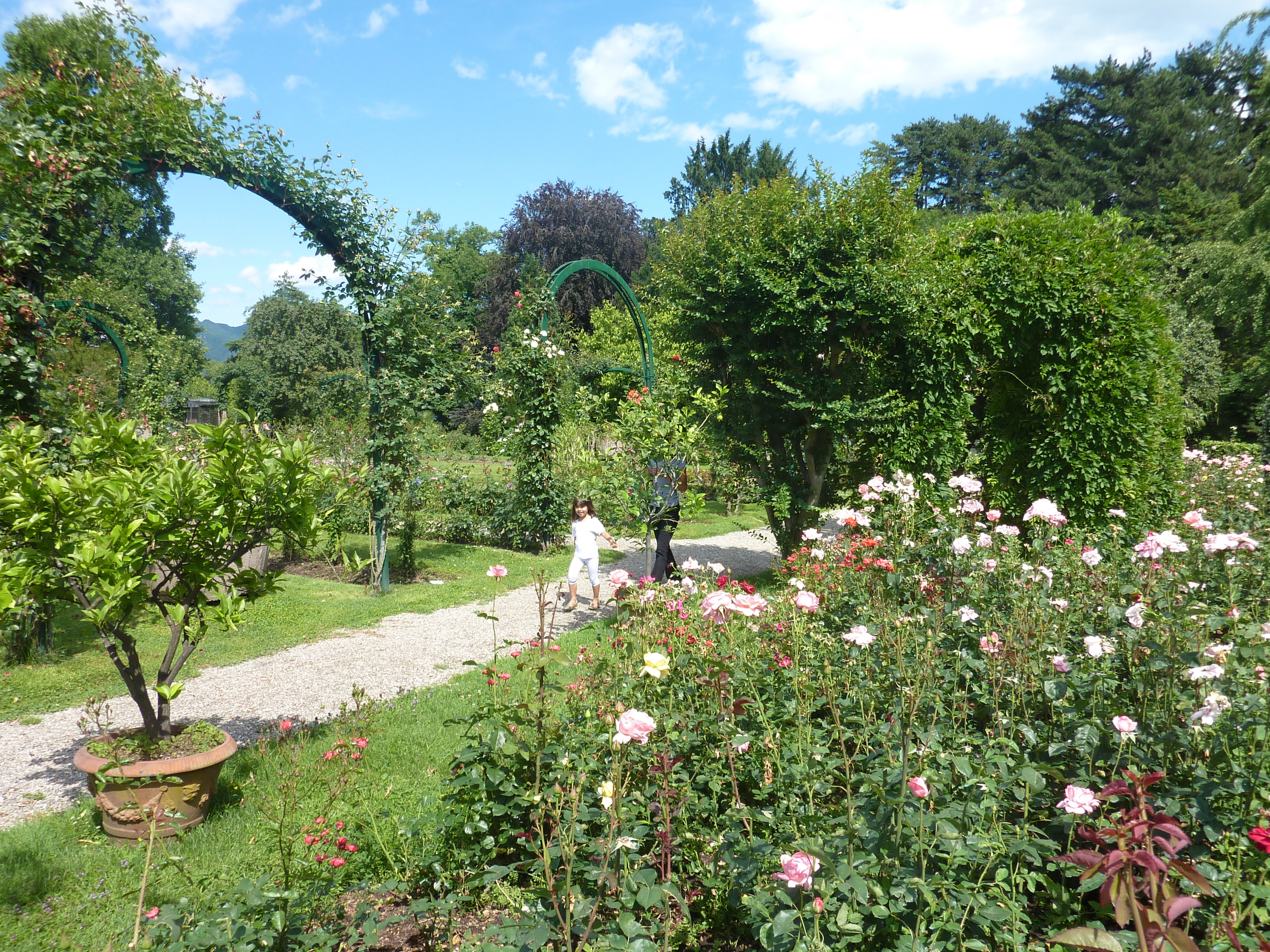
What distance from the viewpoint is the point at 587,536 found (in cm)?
732

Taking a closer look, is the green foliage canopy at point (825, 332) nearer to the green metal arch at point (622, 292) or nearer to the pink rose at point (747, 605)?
the green metal arch at point (622, 292)

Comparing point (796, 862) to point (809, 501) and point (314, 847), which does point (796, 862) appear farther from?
point (809, 501)

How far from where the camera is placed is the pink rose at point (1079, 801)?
5.63 feet

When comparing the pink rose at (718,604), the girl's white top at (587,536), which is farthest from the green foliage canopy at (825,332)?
the pink rose at (718,604)

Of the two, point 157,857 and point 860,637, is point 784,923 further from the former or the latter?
point 157,857

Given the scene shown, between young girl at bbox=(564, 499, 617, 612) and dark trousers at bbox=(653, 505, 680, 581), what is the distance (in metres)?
0.50

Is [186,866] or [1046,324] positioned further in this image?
[1046,324]

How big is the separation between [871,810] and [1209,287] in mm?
18003

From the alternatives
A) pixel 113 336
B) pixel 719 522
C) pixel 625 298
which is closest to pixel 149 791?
pixel 625 298

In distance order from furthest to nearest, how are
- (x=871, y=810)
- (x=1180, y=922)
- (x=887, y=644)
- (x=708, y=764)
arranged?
(x=887, y=644)
(x=708, y=764)
(x=871, y=810)
(x=1180, y=922)

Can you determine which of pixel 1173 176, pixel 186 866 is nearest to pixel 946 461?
pixel 186 866

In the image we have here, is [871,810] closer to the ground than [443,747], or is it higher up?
higher up

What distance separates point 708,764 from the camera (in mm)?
2656

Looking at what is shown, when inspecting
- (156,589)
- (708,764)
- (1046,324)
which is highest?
(1046,324)
